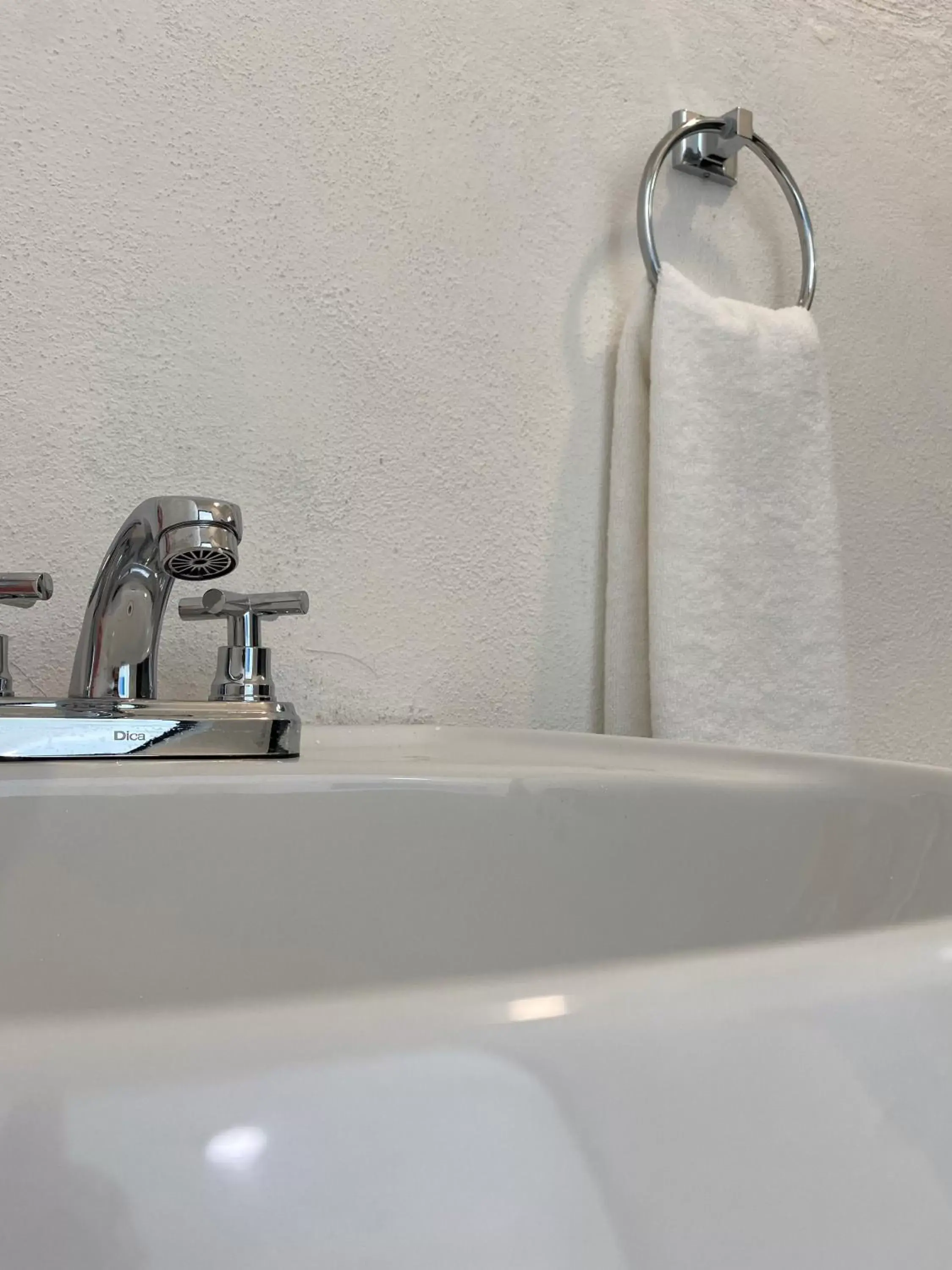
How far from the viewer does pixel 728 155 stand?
2.77ft

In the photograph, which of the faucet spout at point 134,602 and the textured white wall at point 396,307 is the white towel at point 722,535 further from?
the faucet spout at point 134,602

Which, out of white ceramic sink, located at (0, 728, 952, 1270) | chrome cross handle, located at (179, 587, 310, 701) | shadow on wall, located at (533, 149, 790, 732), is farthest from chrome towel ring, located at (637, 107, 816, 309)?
white ceramic sink, located at (0, 728, 952, 1270)

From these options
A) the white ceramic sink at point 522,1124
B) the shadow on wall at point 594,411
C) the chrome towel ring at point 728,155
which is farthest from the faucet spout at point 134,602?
the chrome towel ring at point 728,155

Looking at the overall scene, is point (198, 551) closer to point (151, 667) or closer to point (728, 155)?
point (151, 667)

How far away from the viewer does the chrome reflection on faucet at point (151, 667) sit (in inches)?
Result: 18.2

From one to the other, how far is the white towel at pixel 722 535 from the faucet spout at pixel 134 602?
1.10 ft

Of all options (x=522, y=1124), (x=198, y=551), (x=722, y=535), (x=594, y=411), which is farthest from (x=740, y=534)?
(x=522, y=1124)

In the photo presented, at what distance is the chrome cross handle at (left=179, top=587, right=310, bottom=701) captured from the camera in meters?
0.54

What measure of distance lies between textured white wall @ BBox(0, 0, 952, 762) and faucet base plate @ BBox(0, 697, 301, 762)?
0.15 metres

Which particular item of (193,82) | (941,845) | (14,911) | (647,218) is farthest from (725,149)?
(14,911)

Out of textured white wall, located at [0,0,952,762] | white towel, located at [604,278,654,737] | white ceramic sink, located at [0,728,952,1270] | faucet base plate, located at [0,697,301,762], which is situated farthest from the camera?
white towel, located at [604,278,654,737]

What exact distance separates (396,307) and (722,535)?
279 mm

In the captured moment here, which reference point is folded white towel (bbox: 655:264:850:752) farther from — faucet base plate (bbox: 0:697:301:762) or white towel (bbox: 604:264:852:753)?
faucet base plate (bbox: 0:697:301:762)

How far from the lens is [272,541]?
675 mm
